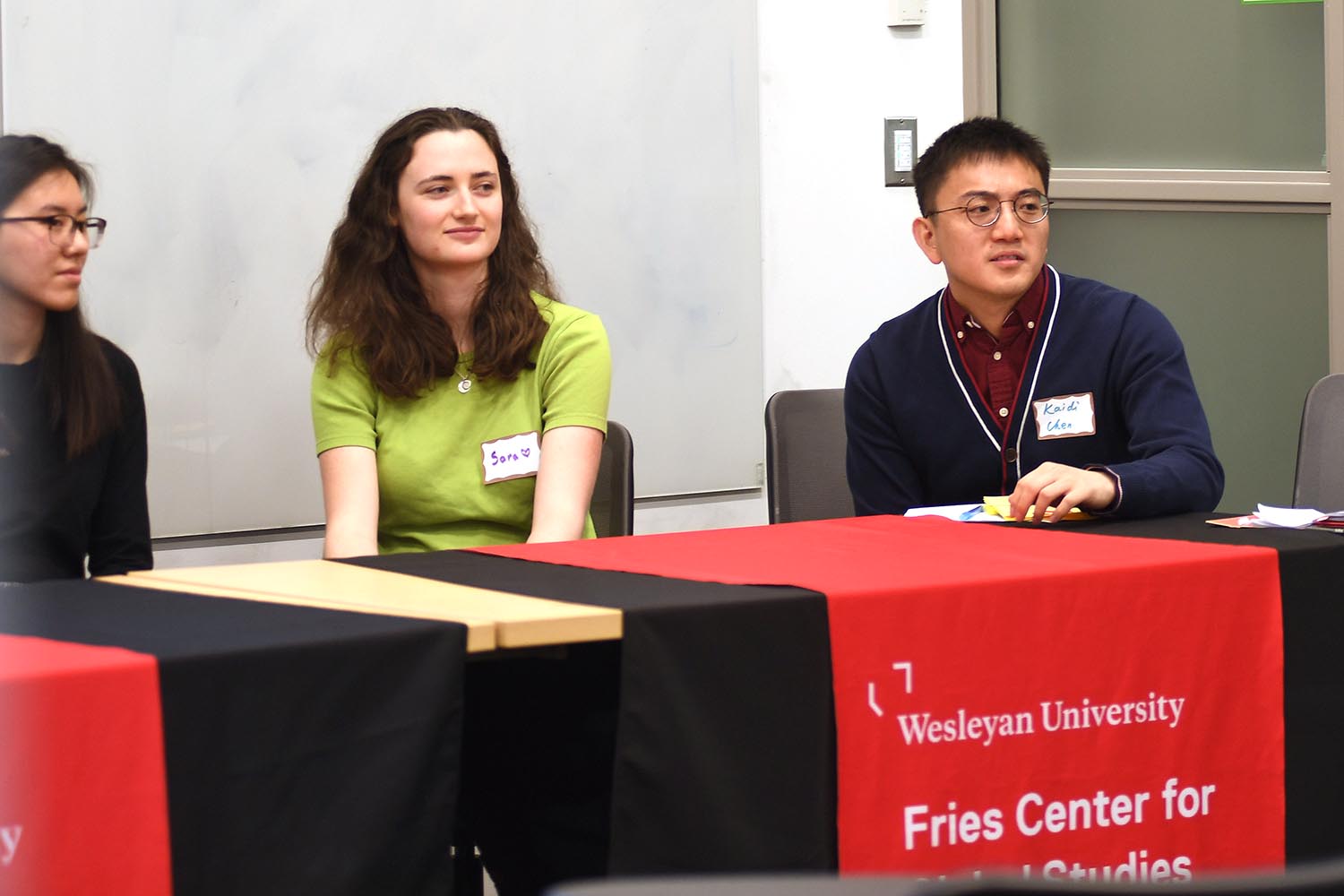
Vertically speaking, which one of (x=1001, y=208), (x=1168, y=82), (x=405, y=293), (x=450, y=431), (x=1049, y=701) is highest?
(x=1168, y=82)

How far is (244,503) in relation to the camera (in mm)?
3090

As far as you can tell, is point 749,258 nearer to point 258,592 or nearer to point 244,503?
point 244,503

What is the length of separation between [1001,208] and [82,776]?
1.72 metres

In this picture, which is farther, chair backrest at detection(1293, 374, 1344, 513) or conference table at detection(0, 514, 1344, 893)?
chair backrest at detection(1293, 374, 1344, 513)

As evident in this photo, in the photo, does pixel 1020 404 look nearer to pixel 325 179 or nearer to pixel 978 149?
pixel 978 149

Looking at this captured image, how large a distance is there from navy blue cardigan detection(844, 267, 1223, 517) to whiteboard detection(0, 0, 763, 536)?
1071mm

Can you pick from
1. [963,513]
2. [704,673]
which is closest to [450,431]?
[963,513]

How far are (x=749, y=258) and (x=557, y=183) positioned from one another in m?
0.51

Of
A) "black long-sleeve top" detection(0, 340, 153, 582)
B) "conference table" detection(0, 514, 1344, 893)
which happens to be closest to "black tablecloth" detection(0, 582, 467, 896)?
"conference table" detection(0, 514, 1344, 893)

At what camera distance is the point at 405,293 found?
252cm

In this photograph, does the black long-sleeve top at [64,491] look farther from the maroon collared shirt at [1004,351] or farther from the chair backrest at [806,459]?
the maroon collared shirt at [1004,351]

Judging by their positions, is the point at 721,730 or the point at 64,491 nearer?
the point at 721,730

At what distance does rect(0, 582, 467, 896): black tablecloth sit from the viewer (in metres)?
1.17

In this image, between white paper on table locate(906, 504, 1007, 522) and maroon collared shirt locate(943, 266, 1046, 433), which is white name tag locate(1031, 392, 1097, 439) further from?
white paper on table locate(906, 504, 1007, 522)
